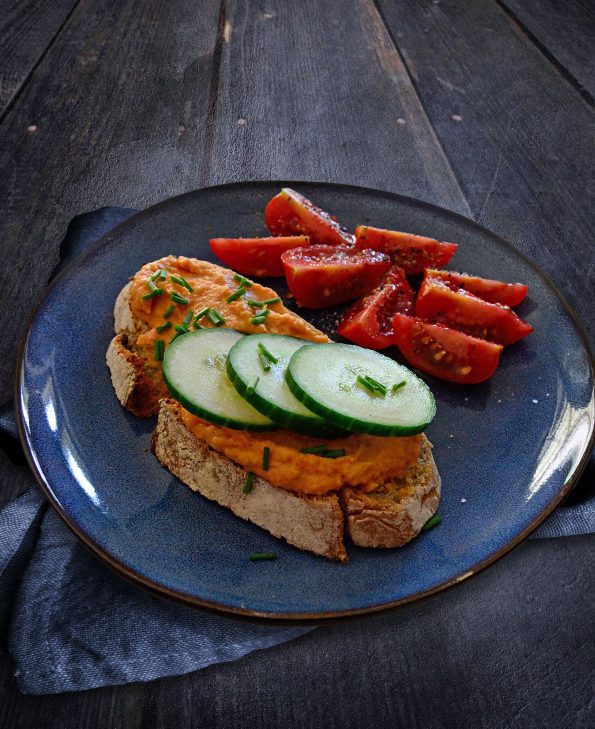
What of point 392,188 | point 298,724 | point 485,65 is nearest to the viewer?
point 298,724

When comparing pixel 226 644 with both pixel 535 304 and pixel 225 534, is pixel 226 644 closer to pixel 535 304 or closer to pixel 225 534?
pixel 225 534

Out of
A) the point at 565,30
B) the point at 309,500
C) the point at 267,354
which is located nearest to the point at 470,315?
the point at 267,354

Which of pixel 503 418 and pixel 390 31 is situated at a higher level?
pixel 390 31

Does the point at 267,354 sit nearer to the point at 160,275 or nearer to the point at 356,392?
the point at 356,392

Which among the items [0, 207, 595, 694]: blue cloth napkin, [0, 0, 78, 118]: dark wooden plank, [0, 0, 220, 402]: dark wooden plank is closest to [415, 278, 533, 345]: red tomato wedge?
[0, 207, 595, 694]: blue cloth napkin

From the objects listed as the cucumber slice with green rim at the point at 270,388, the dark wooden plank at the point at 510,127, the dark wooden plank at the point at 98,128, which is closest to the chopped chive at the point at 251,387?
the cucumber slice with green rim at the point at 270,388

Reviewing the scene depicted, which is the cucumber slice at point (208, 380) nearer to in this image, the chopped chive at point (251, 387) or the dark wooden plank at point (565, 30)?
the chopped chive at point (251, 387)

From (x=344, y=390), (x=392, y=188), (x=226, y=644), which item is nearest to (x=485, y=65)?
(x=392, y=188)
